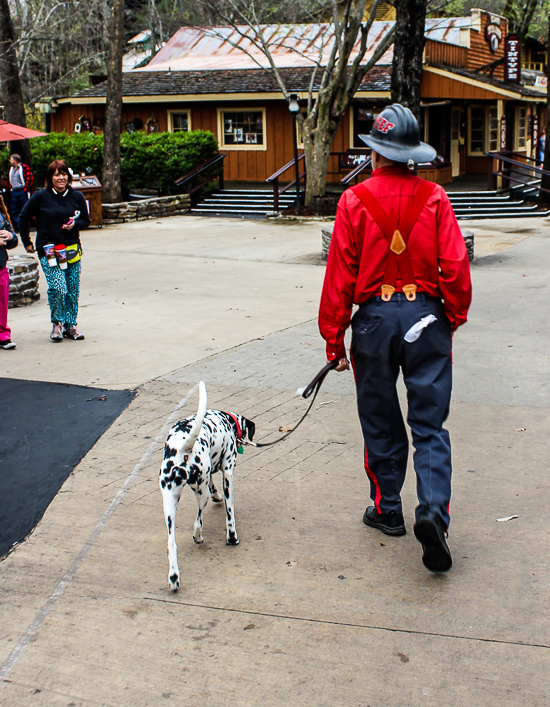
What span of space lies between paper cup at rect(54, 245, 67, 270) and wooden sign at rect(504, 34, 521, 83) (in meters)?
22.4

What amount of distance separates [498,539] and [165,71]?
2772 centimetres

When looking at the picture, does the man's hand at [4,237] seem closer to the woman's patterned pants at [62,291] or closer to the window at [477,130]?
the woman's patterned pants at [62,291]

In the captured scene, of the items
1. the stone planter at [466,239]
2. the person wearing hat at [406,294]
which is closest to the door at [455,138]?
the stone planter at [466,239]

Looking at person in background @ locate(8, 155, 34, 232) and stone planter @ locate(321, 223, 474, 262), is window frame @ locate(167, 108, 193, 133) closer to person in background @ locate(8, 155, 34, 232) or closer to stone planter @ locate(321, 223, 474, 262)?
person in background @ locate(8, 155, 34, 232)

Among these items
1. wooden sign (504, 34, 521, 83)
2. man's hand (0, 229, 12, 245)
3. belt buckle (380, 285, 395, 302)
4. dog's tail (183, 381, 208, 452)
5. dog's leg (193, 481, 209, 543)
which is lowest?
dog's leg (193, 481, 209, 543)

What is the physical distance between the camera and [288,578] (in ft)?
12.2

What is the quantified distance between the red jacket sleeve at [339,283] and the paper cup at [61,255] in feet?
16.2

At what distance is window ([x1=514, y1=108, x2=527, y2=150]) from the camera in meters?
30.6

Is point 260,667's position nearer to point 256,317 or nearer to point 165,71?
point 256,317

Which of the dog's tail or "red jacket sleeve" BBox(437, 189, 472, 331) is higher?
"red jacket sleeve" BBox(437, 189, 472, 331)

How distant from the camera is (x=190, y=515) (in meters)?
4.48

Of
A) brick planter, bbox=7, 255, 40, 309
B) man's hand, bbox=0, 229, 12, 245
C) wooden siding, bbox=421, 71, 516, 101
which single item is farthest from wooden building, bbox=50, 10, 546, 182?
man's hand, bbox=0, 229, 12, 245

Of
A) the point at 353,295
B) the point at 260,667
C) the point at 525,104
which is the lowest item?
the point at 260,667

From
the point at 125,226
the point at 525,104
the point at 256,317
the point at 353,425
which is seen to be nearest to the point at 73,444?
the point at 353,425
